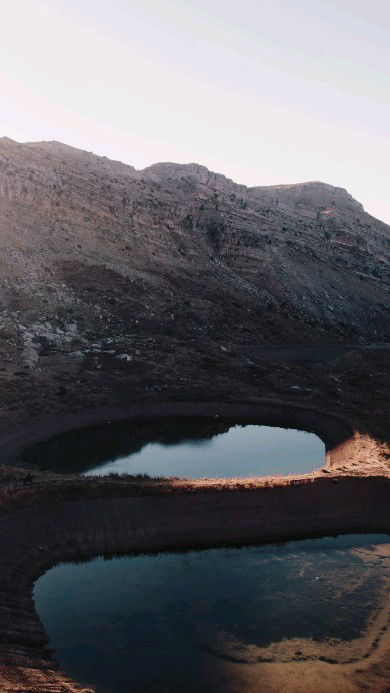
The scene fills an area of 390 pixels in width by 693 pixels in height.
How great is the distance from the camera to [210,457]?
1853 inches

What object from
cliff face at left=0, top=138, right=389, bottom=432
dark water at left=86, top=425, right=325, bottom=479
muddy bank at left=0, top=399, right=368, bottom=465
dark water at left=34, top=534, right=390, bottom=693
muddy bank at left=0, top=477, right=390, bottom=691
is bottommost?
dark water at left=34, top=534, right=390, bottom=693

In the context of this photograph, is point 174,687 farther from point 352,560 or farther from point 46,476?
point 46,476

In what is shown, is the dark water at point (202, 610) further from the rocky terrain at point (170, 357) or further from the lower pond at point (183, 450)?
the lower pond at point (183, 450)

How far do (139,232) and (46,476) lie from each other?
231 ft

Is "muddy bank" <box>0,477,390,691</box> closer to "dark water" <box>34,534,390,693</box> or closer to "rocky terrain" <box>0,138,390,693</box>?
"rocky terrain" <box>0,138,390,693</box>

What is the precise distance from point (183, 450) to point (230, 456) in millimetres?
3956

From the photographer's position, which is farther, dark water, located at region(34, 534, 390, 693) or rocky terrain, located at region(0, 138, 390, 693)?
rocky terrain, located at region(0, 138, 390, 693)

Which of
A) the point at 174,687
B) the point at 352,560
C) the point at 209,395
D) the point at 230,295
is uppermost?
the point at 230,295

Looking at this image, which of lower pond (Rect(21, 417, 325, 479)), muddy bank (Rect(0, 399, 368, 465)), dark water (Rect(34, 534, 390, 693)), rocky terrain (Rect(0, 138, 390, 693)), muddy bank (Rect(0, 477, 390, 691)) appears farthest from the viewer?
muddy bank (Rect(0, 399, 368, 465))

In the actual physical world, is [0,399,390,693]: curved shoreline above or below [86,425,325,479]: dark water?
below

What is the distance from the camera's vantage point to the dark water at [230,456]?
1699 inches

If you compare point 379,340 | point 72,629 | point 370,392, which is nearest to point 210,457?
point 72,629

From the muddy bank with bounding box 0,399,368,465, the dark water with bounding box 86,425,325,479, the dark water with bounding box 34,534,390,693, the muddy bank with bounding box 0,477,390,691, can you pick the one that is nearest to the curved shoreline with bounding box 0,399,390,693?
the muddy bank with bounding box 0,477,390,691

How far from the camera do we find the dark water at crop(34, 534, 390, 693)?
22.0 meters
